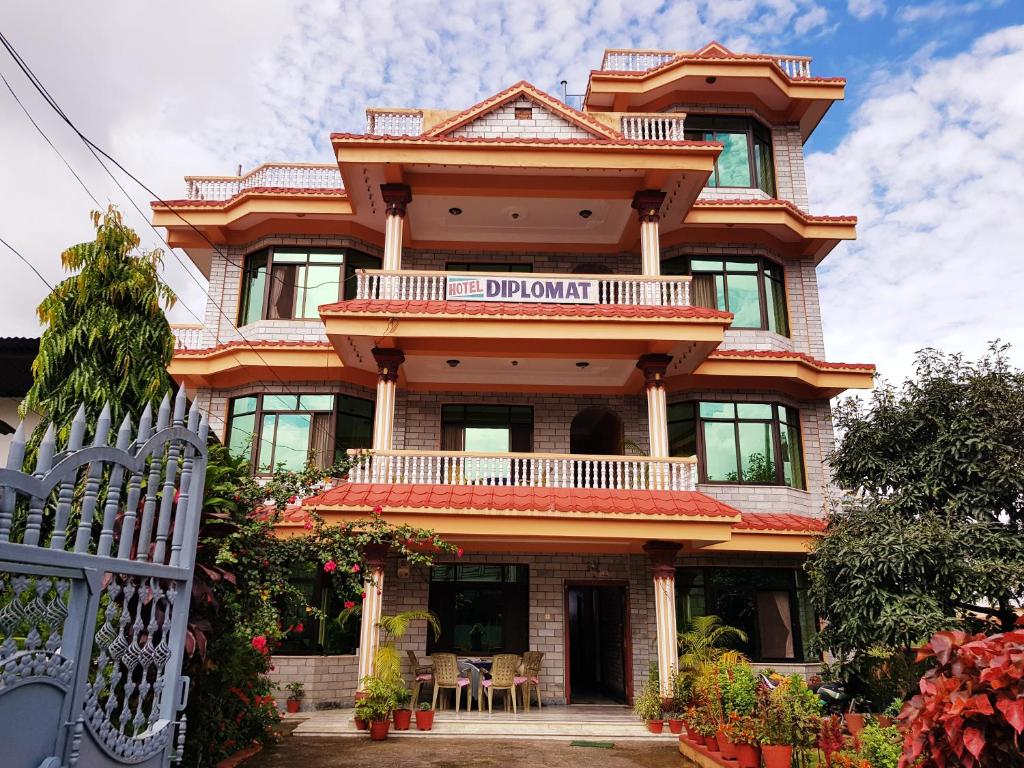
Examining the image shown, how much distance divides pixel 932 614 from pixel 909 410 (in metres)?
3.80

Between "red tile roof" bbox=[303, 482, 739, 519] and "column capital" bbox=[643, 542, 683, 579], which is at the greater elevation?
"red tile roof" bbox=[303, 482, 739, 519]

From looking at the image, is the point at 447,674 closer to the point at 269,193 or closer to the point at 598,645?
the point at 598,645

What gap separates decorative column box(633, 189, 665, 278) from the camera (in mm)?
15383

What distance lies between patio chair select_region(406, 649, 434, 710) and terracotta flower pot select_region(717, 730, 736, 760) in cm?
570

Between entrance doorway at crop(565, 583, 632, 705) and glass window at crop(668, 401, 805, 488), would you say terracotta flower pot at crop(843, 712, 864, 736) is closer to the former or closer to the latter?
entrance doorway at crop(565, 583, 632, 705)

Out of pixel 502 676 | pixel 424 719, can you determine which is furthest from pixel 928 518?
pixel 424 719

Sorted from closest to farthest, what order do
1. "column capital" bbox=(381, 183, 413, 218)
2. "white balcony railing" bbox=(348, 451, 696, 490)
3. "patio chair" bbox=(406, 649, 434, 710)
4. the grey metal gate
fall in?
the grey metal gate < "patio chair" bbox=(406, 649, 434, 710) < "white balcony railing" bbox=(348, 451, 696, 490) < "column capital" bbox=(381, 183, 413, 218)

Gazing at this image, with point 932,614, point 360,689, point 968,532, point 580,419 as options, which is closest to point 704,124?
point 580,419

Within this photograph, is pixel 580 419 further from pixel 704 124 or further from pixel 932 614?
pixel 932 614

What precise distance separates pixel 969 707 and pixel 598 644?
16.5m

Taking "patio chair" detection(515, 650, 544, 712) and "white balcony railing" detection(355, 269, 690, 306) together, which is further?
"white balcony railing" detection(355, 269, 690, 306)

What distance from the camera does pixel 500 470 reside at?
13.9 m

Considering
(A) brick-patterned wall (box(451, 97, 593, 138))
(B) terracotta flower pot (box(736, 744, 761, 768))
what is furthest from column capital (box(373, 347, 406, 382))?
(B) terracotta flower pot (box(736, 744, 761, 768))

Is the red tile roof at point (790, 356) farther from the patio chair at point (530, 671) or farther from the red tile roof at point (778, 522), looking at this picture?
the patio chair at point (530, 671)
